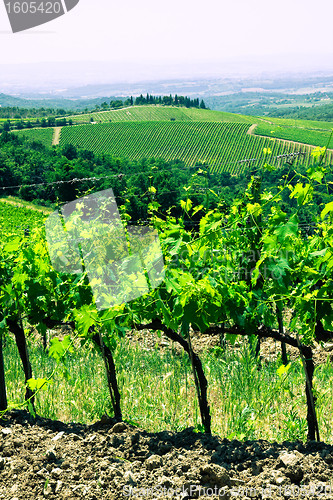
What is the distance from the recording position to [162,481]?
1.94 m

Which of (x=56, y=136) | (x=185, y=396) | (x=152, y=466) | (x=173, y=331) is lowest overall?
(x=185, y=396)

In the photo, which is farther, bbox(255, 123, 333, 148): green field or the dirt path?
the dirt path

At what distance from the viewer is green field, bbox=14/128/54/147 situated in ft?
271

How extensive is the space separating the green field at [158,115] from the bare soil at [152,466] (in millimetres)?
99566

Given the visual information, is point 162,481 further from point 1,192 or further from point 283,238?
point 1,192

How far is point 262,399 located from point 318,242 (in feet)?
4.58

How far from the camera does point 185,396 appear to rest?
10.2 ft

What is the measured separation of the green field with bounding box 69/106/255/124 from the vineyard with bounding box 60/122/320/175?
10.1 meters

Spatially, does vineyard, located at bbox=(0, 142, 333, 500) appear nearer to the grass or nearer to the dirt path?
the grass

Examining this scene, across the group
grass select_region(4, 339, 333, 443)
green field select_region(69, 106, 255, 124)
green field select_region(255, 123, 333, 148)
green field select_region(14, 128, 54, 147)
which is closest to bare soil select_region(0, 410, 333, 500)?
grass select_region(4, 339, 333, 443)

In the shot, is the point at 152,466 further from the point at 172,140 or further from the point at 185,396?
the point at 172,140

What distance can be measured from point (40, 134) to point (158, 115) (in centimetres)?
3430

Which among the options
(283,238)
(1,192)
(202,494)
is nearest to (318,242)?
(283,238)

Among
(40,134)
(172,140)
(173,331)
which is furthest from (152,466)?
(40,134)
